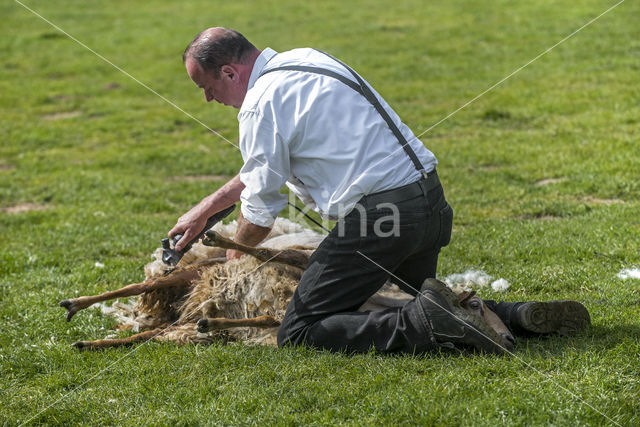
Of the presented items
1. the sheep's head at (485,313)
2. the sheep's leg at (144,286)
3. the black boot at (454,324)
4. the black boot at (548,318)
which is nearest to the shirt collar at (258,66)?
the sheep's leg at (144,286)

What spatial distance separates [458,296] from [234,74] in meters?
1.89

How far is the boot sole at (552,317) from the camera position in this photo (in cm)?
412

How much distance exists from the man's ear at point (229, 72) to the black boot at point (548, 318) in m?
2.21

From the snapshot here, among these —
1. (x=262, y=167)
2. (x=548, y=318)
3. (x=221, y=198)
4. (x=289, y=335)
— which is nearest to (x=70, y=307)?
(x=221, y=198)

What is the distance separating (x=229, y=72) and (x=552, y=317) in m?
2.43

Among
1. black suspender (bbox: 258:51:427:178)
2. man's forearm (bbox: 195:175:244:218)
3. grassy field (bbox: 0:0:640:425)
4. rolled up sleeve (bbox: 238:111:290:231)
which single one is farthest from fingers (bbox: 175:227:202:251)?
black suspender (bbox: 258:51:427:178)

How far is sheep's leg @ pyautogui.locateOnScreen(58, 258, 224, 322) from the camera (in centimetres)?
462

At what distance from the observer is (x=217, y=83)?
4281 millimetres

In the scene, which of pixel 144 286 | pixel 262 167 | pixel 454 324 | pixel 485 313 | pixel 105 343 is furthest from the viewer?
pixel 144 286

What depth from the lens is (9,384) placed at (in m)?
4.26

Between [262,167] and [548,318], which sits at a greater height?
[262,167]

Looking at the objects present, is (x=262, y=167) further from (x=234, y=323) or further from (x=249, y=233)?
(x=234, y=323)

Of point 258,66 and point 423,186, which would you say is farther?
point 258,66

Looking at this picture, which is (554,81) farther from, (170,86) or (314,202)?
(314,202)
